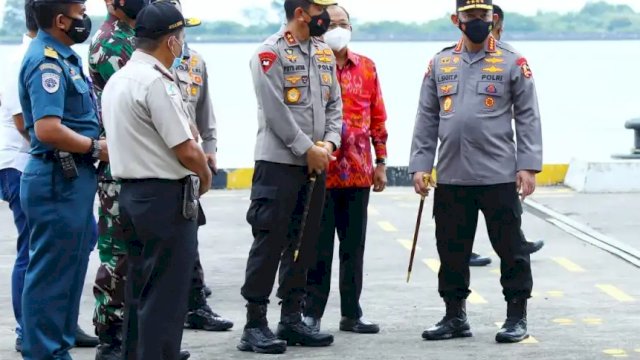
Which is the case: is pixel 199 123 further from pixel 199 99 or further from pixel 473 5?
pixel 473 5

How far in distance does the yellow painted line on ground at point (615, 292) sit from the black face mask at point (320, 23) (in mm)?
2790

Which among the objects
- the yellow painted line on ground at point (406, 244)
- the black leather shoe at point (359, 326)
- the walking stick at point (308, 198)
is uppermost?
the walking stick at point (308, 198)

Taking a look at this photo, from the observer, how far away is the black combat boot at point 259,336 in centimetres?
848

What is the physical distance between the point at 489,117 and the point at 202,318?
1.99 metres

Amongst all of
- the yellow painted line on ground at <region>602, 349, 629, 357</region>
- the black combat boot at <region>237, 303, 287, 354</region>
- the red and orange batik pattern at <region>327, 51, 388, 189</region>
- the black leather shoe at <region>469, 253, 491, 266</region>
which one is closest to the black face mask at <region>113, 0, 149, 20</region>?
the red and orange batik pattern at <region>327, 51, 388, 189</region>

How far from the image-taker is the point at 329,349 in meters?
8.62

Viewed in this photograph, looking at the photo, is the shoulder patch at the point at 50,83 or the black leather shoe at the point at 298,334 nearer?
the shoulder patch at the point at 50,83

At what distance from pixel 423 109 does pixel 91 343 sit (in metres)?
2.24

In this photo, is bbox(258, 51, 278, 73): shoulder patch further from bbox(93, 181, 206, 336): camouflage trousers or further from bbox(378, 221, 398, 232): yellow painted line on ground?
bbox(378, 221, 398, 232): yellow painted line on ground

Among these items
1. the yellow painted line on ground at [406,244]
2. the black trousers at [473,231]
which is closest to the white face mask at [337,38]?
the black trousers at [473,231]

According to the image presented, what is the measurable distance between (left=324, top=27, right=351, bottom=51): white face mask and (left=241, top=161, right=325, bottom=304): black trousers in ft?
2.82

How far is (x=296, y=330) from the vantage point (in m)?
8.70

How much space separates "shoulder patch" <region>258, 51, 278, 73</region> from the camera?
27.6 feet

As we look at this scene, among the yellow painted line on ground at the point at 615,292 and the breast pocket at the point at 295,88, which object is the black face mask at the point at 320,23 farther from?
the yellow painted line on ground at the point at 615,292
